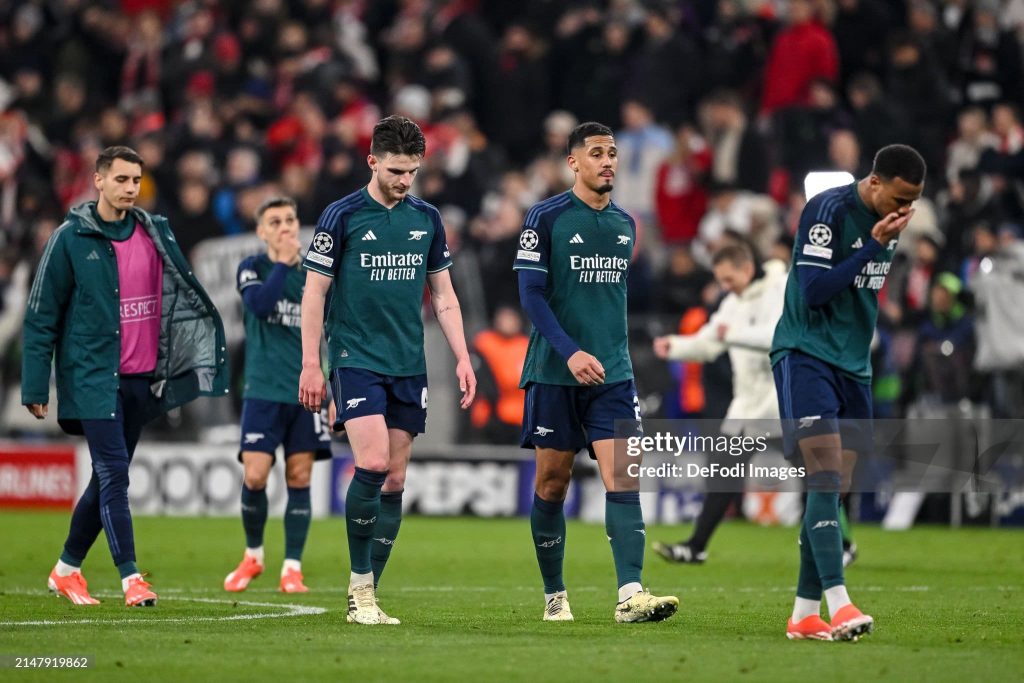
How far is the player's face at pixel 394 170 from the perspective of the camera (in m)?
9.28

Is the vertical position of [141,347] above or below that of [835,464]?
above

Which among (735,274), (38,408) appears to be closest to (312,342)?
(38,408)

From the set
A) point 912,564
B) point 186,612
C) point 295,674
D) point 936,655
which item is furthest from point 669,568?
point 295,674

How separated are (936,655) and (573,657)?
1.68 meters

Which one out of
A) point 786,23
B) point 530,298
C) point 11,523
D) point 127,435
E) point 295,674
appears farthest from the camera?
point 786,23

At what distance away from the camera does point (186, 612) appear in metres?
10.1

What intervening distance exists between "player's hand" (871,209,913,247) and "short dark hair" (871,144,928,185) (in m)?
0.16

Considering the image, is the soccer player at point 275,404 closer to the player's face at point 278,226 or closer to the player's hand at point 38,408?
the player's face at point 278,226

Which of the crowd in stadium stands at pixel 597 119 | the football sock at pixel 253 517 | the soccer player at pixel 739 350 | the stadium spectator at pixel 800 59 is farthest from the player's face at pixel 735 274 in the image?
the stadium spectator at pixel 800 59

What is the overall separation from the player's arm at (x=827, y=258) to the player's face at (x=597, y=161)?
1.24 metres

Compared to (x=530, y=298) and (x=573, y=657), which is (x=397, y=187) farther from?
(x=573, y=657)

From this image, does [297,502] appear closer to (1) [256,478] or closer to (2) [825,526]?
(1) [256,478]

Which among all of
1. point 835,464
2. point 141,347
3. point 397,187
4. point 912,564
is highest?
point 397,187

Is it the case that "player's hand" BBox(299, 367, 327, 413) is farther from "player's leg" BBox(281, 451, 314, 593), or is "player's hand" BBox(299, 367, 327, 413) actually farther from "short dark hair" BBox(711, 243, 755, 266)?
"short dark hair" BBox(711, 243, 755, 266)
